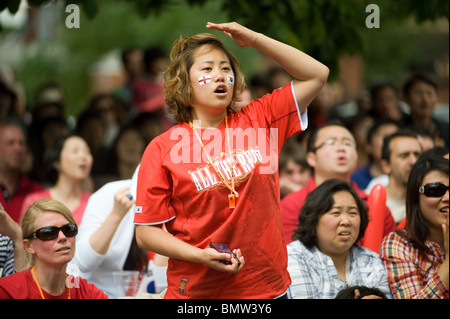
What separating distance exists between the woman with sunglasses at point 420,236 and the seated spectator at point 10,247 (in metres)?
2.16

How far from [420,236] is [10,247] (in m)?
2.42

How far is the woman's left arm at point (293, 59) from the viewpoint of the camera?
3.58 metres

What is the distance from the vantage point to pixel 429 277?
4.37 m

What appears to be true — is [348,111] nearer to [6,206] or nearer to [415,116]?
[415,116]

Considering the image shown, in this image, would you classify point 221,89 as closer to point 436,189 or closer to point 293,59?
point 293,59

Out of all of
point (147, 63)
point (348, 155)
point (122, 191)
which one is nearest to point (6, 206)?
point (122, 191)

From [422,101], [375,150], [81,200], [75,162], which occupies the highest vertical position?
[422,101]

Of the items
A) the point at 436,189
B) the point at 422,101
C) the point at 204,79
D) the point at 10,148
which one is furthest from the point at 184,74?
the point at 422,101

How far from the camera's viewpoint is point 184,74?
364cm

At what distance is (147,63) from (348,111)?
153 inches

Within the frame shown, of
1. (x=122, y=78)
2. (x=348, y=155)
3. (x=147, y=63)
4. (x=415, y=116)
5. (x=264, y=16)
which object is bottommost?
(x=348, y=155)

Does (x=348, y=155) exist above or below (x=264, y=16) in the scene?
below

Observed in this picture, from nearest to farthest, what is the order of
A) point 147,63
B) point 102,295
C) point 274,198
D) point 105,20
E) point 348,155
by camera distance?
point 274,198 < point 102,295 < point 348,155 < point 147,63 < point 105,20

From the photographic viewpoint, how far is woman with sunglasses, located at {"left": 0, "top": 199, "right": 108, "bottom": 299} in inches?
155
